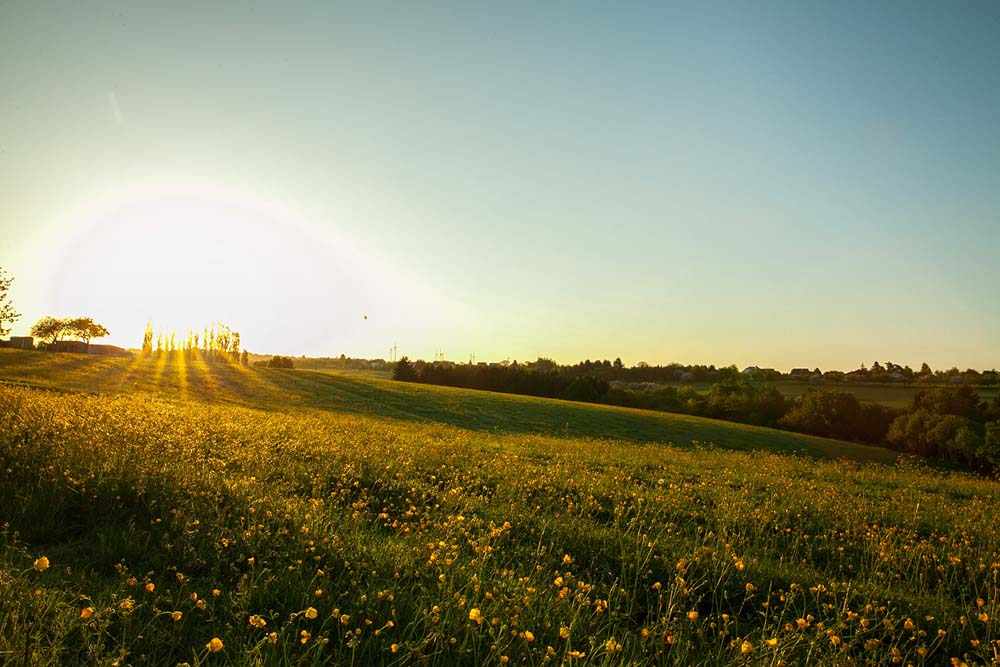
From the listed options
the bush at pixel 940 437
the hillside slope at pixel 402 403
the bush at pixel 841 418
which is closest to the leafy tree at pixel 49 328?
the hillside slope at pixel 402 403

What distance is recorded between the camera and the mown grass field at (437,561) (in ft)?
13.0

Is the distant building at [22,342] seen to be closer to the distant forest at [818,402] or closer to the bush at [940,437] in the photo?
the distant forest at [818,402]

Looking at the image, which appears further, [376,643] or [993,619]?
[993,619]

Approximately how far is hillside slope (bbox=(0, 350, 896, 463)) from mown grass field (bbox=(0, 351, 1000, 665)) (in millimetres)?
22306

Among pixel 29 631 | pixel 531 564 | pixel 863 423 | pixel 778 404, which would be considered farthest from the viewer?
pixel 778 404

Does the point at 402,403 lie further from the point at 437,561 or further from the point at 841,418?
the point at 841,418

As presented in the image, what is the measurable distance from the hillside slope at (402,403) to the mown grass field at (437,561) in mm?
22306

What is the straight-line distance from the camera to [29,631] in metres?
3.48

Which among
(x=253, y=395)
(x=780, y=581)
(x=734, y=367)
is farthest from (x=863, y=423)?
(x=780, y=581)

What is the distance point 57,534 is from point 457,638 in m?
4.75

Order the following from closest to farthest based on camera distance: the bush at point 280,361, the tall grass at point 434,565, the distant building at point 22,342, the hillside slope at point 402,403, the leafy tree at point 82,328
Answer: the tall grass at point 434,565 → the hillside slope at point 402,403 → the distant building at point 22,342 → the leafy tree at point 82,328 → the bush at point 280,361

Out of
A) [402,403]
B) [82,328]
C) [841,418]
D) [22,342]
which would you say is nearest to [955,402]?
[841,418]

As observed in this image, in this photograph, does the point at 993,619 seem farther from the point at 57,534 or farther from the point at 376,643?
the point at 57,534

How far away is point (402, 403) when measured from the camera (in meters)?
46.2
